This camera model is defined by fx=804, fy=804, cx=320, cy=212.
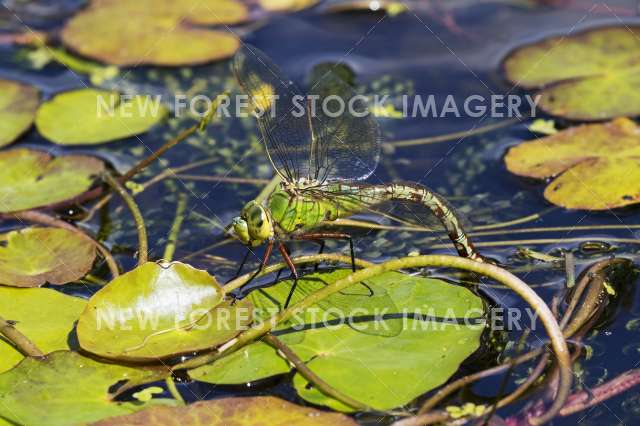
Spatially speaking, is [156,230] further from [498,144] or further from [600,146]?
[600,146]

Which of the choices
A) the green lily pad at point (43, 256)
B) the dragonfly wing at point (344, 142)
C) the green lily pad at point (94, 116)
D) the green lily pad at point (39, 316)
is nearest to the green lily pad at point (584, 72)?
the dragonfly wing at point (344, 142)

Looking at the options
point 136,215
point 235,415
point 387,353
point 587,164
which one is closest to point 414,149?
point 587,164

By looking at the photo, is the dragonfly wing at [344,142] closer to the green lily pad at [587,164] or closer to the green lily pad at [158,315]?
the green lily pad at [587,164]

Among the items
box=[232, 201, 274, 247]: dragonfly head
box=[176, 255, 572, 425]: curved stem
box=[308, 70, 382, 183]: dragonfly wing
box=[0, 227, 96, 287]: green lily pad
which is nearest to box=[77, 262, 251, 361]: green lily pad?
box=[176, 255, 572, 425]: curved stem

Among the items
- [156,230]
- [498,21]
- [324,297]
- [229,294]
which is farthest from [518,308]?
[498,21]

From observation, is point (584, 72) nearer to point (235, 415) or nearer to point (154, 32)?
point (154, 32)

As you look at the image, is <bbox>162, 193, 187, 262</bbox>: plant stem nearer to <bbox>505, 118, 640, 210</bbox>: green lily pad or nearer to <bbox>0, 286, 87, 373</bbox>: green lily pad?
<bbox>0, 286, 87, 373</bbox>: green lily pad
